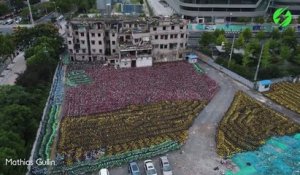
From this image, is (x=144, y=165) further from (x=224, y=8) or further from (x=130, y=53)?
(x=224, y=8)

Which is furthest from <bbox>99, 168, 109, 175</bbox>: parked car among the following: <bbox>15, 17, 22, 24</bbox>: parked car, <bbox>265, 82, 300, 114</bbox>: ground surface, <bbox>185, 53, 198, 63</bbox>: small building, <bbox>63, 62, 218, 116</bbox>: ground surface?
<bbox>15, 17, 22, 24</bbox>: parked car

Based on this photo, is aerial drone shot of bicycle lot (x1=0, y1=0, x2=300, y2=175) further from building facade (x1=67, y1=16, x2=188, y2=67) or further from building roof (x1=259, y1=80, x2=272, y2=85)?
building roof (x1=259, y1=80, x2=272, y2=85)

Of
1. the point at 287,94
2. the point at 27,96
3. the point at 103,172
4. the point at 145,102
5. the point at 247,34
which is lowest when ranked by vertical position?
the point at 103,172

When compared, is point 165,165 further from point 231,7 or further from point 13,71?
point 231,7

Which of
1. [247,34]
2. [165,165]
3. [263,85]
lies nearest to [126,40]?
[263,85]

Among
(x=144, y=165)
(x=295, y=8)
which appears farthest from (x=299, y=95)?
(x=295, y=8)

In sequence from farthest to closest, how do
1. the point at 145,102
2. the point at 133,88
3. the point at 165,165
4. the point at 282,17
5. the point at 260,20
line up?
1. the point at 260,20
2. the point at 282,17
3. the point at 133,88
4. the point at 145,102
5. the point at 165,165

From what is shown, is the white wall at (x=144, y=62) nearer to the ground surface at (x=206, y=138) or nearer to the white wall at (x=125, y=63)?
the white wall at (x=125, y=63)
